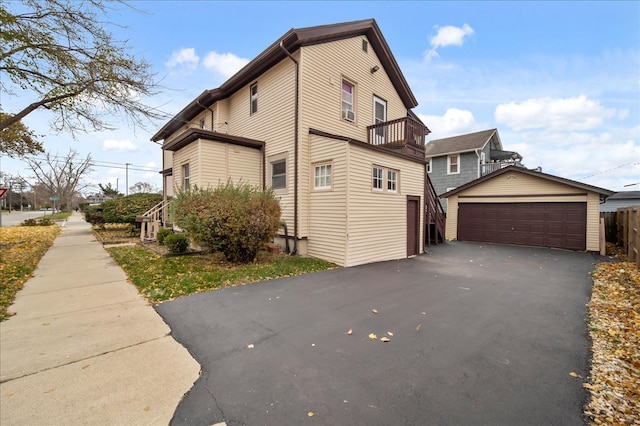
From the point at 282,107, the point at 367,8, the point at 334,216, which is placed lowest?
the point at 334,216

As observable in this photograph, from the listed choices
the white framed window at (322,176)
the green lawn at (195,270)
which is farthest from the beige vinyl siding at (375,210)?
the green lawn at (195,270)

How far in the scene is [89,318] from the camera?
4.15 meters

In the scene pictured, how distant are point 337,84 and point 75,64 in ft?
26.3

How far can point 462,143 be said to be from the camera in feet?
73.4

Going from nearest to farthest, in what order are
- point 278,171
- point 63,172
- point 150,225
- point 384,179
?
point 384,179 → point 278,171 → point 150,225 → point 63,172

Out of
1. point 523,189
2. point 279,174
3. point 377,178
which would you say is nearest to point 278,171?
point 279,174

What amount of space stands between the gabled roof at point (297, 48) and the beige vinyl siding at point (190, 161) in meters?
1.14

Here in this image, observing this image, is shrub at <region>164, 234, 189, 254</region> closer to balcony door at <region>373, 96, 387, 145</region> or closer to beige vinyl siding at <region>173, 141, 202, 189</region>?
beige vinyl siding at <region>173, 141, 202, 189</region>

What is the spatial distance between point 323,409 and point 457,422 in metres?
1.09

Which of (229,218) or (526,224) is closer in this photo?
(229,218)

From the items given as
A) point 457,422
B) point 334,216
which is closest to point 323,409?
point 457,422

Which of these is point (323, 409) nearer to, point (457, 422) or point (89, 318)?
point (457, 422)

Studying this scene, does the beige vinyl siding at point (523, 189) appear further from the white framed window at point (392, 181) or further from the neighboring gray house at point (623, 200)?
the neighboring gray house at point (623, 200)

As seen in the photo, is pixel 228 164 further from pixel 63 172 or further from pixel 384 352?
pixel 63 172
